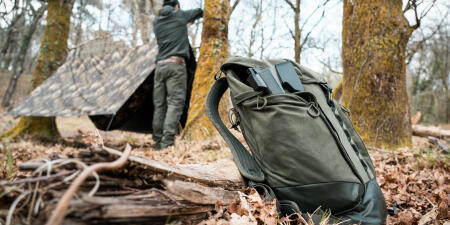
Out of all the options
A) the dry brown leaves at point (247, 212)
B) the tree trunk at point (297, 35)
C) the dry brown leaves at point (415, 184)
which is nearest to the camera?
the dry brown leaves at point (247, 212)

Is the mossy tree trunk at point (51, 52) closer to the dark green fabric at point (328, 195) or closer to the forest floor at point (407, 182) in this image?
the forest floor at point (407, 182)

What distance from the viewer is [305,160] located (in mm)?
1203

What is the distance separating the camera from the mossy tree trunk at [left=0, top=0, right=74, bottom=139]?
570 cm

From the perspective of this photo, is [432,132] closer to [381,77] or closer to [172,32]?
[381,77]

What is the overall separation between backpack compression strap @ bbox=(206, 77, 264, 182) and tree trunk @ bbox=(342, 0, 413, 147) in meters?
2.13

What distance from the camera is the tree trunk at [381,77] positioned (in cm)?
312

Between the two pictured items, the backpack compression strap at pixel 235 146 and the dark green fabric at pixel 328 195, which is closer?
the dark green fabric at pixel 328 195

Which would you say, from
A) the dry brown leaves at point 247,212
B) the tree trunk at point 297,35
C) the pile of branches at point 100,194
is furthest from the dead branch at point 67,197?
the tree trunk at point 297,35

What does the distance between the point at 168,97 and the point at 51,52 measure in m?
3.73

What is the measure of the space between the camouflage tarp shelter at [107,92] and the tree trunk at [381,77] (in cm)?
272

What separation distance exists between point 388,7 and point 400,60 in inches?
25.4

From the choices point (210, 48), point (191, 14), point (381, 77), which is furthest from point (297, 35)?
point (381, 77)

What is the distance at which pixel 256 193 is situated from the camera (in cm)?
124

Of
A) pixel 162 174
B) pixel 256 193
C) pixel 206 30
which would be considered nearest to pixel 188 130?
pixel 206 30
